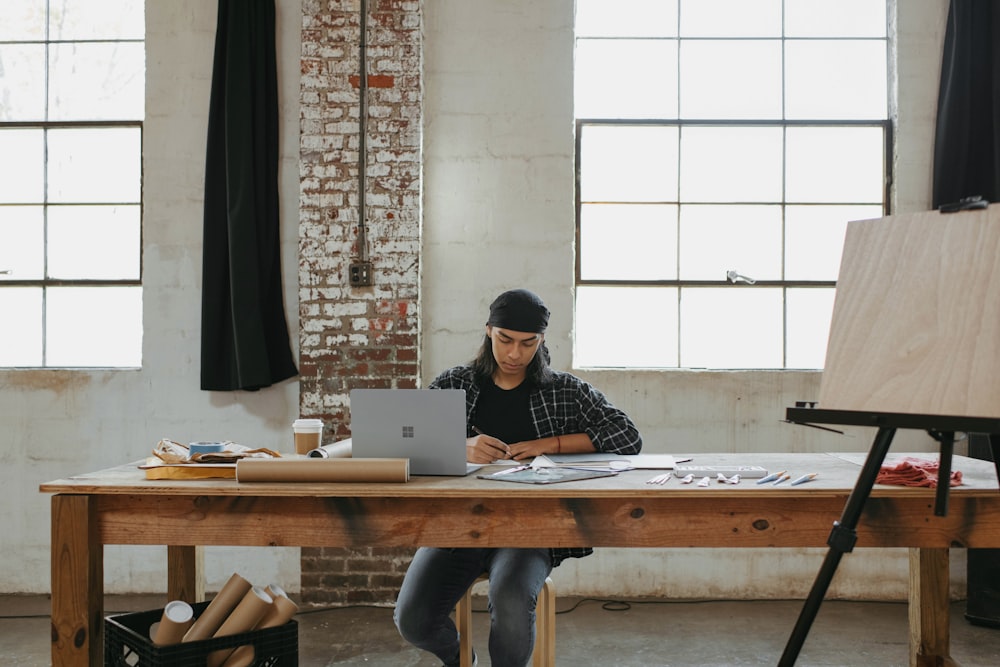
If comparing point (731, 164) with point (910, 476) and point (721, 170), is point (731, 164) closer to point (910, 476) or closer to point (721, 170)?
point (721, 170)

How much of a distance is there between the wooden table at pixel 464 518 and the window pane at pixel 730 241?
1971 millimetres

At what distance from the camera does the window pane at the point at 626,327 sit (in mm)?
3904

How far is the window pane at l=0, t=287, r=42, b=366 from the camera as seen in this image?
3949 millimetres

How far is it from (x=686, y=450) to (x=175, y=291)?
2488 mm

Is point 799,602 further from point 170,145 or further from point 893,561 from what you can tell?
point 170,145

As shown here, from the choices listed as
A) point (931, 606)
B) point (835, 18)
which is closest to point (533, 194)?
point (835, 18)

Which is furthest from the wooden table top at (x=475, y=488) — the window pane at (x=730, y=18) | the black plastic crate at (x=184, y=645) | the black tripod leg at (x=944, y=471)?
the window pane at (x=730, y=18)

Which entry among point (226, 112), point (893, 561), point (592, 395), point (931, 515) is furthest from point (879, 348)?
point (226, 112)

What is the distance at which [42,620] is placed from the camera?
11.4 ft

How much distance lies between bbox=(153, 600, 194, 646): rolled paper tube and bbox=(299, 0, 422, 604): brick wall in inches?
58.6

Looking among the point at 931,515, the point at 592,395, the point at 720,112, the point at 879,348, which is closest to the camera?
the point at 879,348

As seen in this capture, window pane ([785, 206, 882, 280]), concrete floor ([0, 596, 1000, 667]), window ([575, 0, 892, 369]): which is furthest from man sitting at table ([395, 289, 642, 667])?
window pane ([785, 206, 882, 280])

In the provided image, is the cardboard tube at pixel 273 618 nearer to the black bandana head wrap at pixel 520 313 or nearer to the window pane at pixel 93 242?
the black bandana head wrap at pixel 520 313

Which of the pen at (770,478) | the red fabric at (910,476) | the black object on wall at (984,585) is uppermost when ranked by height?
the red fabric at (910,476)
